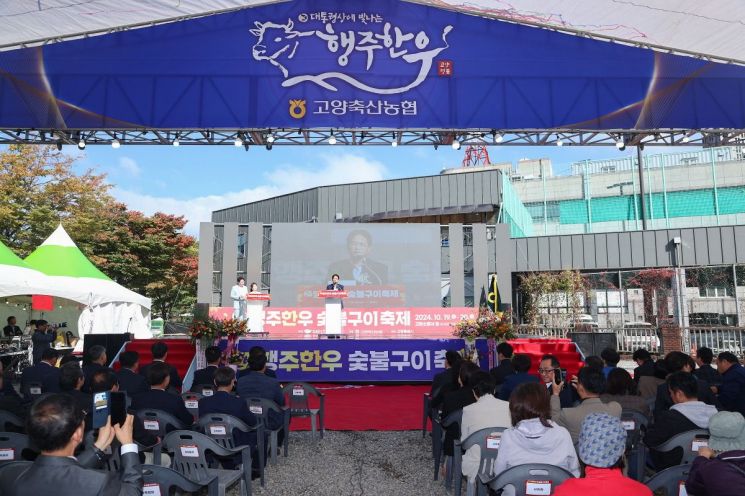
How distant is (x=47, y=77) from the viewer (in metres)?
8.35

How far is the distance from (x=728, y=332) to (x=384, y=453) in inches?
501

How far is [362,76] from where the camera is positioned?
334 inches

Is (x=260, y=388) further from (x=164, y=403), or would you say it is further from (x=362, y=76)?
(x=362, y=76)

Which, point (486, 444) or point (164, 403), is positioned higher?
point (164, 403)

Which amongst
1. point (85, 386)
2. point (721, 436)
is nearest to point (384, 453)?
point (85, 386)

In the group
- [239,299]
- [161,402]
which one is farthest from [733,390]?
[239,299]

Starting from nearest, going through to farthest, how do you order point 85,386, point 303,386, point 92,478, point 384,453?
point 92,478 → point 85,386 → point 384,453 → point 303,386

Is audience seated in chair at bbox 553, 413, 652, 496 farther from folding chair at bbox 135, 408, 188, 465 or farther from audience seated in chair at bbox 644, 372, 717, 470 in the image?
folding chair at bbox 135, 408, 188, 465

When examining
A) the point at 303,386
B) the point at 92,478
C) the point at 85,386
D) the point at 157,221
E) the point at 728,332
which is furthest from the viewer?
the point at 157,221

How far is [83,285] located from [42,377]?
10.6 m

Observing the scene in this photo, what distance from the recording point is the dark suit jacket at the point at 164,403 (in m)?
4.19

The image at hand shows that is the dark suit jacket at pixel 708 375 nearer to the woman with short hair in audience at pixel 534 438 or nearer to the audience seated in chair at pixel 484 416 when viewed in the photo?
the audience seated in chair at pixel 484 416

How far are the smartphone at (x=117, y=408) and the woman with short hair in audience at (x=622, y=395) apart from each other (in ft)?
12.4

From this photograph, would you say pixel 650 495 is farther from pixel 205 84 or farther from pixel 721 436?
pixel 205 84
